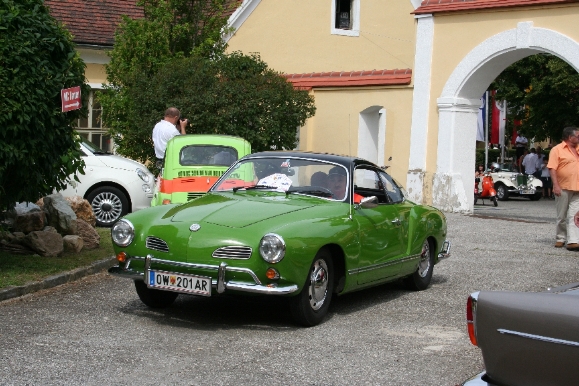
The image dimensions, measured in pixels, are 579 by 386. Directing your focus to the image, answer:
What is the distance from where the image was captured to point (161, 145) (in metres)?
14.5

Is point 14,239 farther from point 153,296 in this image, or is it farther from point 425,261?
point 425,261

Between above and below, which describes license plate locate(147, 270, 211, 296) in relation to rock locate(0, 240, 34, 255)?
above

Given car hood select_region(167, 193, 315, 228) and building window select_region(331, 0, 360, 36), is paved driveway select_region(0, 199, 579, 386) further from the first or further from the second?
building window select_region(331, 0, 360, 36)

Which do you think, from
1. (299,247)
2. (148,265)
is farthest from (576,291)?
(148,265)

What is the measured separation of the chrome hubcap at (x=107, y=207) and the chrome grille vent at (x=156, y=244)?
730cm

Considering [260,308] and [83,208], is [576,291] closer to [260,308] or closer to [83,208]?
[260,308]

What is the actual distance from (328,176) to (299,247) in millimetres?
1576

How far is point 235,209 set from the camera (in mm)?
8164

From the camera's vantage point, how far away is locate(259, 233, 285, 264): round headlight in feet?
24.3

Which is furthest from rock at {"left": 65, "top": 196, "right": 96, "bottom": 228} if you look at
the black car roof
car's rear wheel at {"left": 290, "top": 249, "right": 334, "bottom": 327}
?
car's rear wheel at {"left": 290, "top": 249, "right": 334, "bottom": 327}

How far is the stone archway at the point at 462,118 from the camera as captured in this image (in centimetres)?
1964

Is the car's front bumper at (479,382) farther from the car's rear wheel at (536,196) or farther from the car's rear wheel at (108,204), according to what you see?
the car's rear wheel at (536,196)

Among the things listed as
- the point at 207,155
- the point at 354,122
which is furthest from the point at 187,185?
the point at 354,122

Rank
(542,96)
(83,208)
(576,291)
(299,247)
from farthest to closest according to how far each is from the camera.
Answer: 1. (542,96)
2. (83,208)
3. (299,247)
4. (576,291)
